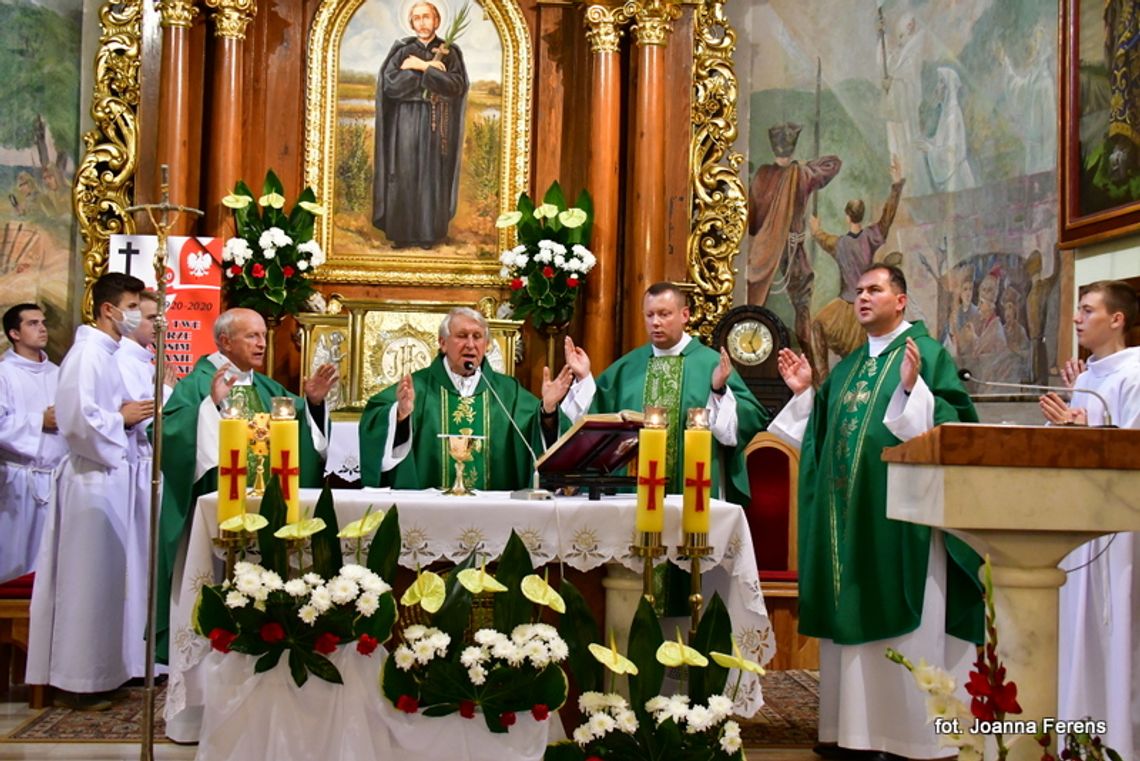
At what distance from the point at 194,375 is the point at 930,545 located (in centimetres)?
352

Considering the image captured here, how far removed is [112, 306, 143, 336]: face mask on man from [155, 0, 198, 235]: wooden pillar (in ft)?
5.17

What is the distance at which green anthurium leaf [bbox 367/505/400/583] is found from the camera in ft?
15.5

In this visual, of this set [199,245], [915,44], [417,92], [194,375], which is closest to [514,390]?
[194,375]

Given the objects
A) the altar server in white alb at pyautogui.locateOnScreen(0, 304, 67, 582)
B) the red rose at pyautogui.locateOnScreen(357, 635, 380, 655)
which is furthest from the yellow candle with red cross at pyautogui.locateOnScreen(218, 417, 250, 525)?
the altar server in white alb at pyautogui.locateOnScreen(0, 304, 67, 582)

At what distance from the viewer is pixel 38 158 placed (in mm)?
9031

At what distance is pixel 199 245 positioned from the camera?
8078mm

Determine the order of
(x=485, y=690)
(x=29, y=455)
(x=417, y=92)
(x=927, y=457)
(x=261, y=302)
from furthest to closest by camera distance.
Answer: (x=417, y=92)
(x=261, y=302)
(x=29, y=455)
(x=485, y=690)
(x=927, y=457)

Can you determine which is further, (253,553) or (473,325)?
(473,325)

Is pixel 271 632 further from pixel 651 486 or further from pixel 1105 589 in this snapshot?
pixel 1105 589

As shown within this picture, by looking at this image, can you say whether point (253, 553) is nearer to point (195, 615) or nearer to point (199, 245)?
point (195, 615)

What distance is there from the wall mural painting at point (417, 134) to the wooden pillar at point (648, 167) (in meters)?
0.96

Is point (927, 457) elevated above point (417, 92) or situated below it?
below

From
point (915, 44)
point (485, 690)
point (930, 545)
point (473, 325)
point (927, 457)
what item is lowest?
point (485, 690)

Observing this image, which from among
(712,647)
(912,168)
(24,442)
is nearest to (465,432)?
(712,647)
